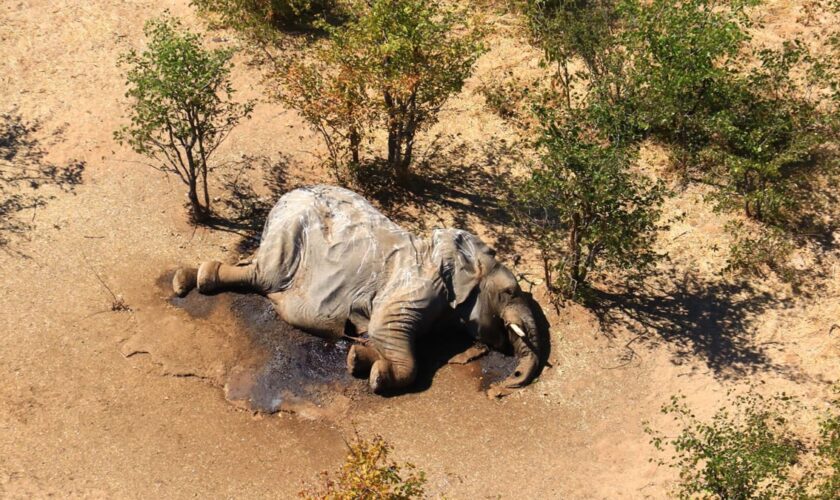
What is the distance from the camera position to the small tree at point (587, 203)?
1739cm

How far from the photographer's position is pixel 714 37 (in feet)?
70.1

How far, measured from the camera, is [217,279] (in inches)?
730

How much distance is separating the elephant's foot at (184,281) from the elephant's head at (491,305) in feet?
19.3

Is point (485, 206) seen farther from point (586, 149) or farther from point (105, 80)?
point (105, 80)

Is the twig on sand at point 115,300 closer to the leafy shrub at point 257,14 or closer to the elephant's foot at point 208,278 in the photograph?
the elephant's foot at point 208,278

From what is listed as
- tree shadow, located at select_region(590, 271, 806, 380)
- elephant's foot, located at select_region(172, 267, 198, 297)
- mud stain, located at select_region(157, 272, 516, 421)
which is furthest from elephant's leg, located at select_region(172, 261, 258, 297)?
tree shadow, located at select_region(590, 271, 806, 380)

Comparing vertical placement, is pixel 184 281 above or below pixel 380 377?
above

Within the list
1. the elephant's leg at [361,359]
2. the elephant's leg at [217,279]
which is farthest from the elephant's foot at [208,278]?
the elephant's leg at [361,359]

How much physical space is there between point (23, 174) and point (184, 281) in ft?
21.0

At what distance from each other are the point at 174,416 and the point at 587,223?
33.0 ft

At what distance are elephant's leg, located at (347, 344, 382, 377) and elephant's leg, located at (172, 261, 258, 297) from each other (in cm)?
318

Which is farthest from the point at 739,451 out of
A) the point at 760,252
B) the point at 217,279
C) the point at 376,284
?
the point at 217,279

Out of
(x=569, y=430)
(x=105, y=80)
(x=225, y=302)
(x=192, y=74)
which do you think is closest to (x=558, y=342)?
(x=569, y=430)

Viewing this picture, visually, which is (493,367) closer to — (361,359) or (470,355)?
(470,355)
